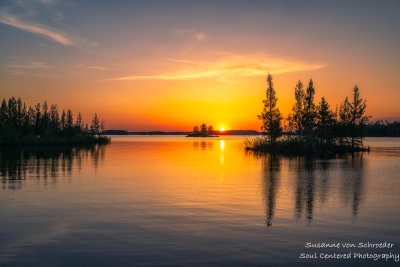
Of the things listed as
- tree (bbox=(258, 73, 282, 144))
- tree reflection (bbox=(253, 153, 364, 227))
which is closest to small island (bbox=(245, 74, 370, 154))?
tree (bbox=(258, 73, 282, 144))

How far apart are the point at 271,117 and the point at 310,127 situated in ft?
41.0

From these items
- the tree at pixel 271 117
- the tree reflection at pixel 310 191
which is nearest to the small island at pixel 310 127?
the tree at pixel 271 117

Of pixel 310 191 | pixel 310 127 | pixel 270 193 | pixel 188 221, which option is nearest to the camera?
pixel 188 221

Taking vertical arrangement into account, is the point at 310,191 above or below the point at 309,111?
below

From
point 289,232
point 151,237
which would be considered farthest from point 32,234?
point 289,232

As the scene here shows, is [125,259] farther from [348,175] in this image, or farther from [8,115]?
[8,115]

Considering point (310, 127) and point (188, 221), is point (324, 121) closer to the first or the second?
point (310, 127)

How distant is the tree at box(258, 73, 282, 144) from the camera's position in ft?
274

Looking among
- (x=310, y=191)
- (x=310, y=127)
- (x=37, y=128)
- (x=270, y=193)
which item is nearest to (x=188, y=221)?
(x=270, y=193)

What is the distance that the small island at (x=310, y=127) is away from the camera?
3034 inches

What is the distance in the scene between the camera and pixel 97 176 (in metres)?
34.0

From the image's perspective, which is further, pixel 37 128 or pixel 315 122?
pixel 37 128

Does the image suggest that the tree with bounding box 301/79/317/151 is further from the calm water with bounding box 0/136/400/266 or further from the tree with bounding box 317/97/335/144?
the calm water with bounding box 0/136/400/266

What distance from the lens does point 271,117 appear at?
87.7 metres
